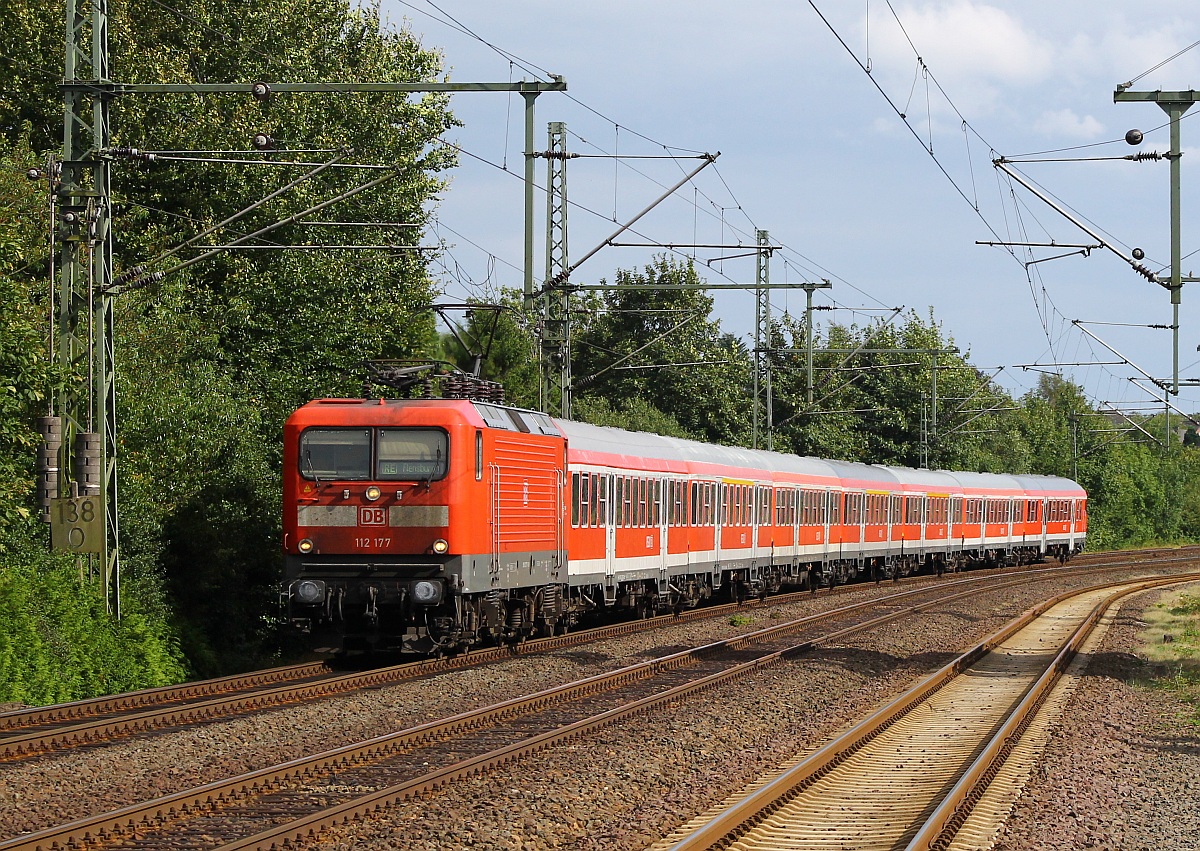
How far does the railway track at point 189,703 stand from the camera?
43.1ft

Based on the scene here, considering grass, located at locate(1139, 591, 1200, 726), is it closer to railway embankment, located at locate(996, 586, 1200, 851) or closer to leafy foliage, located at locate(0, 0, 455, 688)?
railway embankment, located at locate(996, 586, 1200, 851)

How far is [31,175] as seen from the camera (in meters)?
19.2

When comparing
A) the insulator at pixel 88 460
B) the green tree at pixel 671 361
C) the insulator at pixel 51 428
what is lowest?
the insulator at pixel 88 460

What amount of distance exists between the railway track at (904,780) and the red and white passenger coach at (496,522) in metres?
5.69

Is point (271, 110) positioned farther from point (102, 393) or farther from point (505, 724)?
point (505, 724)

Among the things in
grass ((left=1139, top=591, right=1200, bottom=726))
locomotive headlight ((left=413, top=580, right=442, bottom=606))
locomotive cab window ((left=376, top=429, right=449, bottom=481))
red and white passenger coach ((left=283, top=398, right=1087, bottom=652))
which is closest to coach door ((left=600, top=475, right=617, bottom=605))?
red and white passenger coach ((left=283, top=398, right=1087, bottom=652))

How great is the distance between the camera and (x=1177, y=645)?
82.0ft

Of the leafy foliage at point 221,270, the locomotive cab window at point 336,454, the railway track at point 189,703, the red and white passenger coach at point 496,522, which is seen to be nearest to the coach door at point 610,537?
the red and white passenger coach at point 496,522

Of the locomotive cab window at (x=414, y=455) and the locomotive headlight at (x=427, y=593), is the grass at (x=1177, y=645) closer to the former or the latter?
the locomotive headlight at (x=427, y=593)

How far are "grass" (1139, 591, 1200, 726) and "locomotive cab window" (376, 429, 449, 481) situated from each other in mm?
9067

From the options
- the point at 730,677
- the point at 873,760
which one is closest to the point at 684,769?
the point at 873,760

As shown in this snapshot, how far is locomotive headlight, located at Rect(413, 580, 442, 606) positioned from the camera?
59.1 ft

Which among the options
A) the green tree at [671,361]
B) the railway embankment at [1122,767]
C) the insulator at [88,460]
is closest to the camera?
the railway embankment at [1122,767]

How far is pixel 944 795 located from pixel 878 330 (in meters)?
72.2
